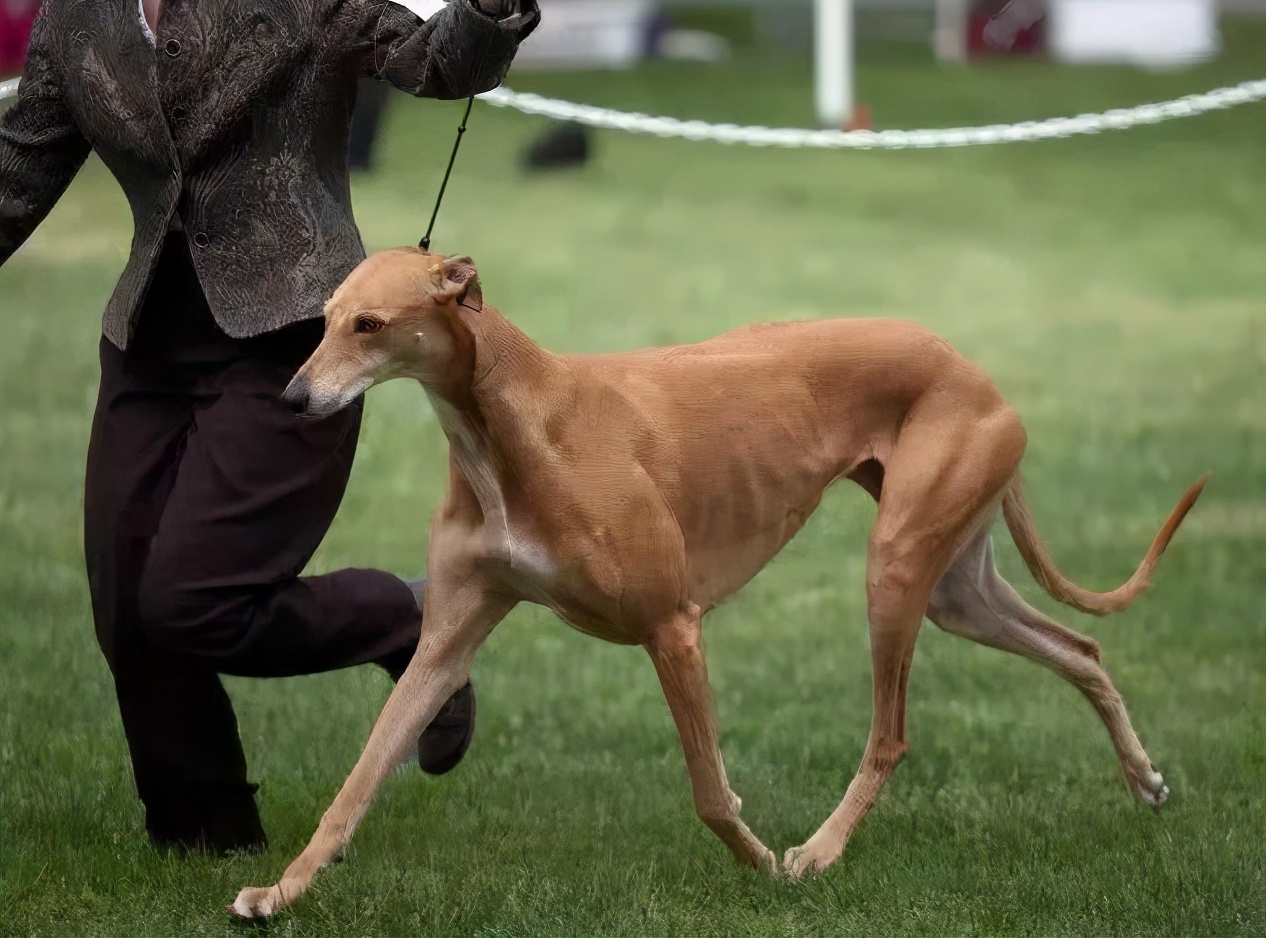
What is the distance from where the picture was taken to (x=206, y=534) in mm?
4258

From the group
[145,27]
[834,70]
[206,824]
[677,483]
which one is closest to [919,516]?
[677,483]

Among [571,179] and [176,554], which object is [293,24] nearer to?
[176,554]

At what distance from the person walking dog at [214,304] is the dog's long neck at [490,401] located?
0.49 metres

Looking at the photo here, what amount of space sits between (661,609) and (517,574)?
0.32 meters

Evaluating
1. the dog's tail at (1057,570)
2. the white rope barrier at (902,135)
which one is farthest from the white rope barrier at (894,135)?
the dog's tail at (1057,570)

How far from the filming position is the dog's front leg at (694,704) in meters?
4.12

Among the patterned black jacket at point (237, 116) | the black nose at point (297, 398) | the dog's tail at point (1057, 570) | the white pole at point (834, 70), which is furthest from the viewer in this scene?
the white pole at point (834, 70)

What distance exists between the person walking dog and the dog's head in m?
0.49

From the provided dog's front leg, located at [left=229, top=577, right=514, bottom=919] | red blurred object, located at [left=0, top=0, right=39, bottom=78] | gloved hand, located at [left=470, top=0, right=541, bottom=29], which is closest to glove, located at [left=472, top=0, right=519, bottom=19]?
gloved hand, located at [left=470, top=0, right=541, bottom=29]

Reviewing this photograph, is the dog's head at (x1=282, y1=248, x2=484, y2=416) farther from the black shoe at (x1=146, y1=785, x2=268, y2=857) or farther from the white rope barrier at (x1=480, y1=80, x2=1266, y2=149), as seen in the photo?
the white rope barrier at (x1=480, y1=80, x2=1266, y2=149)

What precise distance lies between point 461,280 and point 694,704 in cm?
106

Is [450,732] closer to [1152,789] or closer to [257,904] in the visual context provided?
[257,904]

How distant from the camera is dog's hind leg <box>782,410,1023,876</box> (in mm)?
4469

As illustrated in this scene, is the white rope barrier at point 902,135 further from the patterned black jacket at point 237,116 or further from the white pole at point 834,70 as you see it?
the white pole at point 834,70
